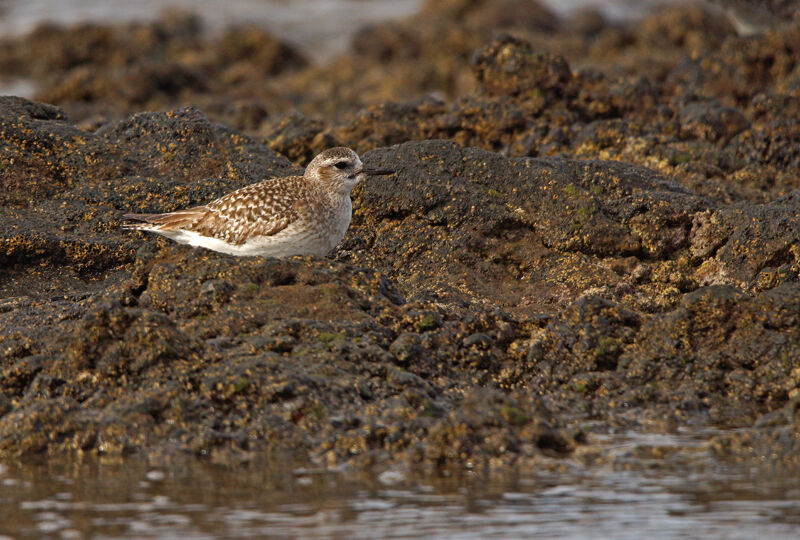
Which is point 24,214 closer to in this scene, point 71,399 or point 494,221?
Answer: point 71,399

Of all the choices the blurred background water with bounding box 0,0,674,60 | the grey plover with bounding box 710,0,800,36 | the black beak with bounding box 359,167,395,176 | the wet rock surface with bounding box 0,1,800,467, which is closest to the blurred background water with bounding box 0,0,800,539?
the wet rock surface with bounding box 0,1,800,467

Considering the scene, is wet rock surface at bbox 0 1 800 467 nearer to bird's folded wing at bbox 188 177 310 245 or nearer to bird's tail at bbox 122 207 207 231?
bird's tail at bbox 122 207 207 231

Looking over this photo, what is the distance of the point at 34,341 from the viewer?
709cm

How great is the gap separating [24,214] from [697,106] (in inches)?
335

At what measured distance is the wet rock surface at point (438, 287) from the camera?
6367 mm

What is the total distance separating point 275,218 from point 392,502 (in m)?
3.37

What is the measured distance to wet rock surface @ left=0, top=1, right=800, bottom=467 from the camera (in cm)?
637

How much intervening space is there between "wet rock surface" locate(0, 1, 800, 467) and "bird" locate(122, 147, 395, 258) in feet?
2.02

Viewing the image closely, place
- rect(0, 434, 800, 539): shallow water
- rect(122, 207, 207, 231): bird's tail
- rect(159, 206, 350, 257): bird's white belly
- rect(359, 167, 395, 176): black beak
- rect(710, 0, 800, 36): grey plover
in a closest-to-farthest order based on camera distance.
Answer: rect(0, 434, 800, 539): shallow water < rect(159, 206, 350, 257): bird's white belly < rect(122, 207, 207, 231): bird's tail < rect(359, 167, 395, 176): black beak < rect(710, 0, 800, 36): grey plover

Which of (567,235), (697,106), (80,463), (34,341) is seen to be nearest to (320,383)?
(80,463)

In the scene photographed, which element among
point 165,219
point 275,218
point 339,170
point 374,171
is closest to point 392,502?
point 275,218

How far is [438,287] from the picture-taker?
8.76 m

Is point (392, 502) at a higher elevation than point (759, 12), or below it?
below

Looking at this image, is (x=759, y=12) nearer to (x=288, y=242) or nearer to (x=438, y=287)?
(x=438, y=287)
